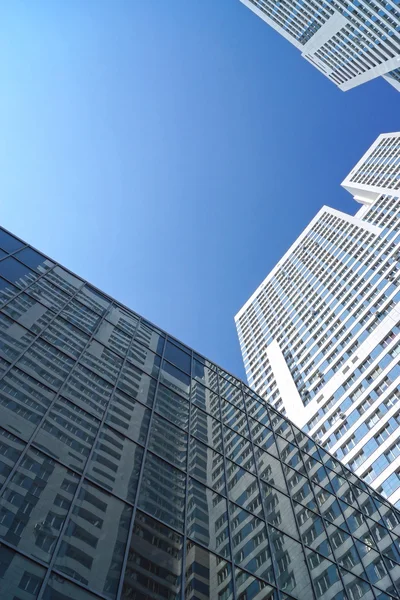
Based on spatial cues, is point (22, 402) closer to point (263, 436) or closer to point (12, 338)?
point (12, 338)

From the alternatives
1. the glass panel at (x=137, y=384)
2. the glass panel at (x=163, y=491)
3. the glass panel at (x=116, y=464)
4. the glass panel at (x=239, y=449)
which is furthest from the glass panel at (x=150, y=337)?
the glass panel at (x=163, y=491)

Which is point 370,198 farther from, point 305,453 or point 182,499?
point 182,499

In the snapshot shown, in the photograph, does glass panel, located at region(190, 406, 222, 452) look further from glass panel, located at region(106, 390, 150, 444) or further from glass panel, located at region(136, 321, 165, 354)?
glass panel, located at region(136, 321, 165, 354)

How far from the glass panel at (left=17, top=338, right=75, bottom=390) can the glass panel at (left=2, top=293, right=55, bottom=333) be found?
0.84 m

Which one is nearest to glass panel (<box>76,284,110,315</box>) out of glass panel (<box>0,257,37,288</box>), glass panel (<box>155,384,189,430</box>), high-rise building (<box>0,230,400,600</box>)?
high-rise building (<box>0,230,400,600</box>)

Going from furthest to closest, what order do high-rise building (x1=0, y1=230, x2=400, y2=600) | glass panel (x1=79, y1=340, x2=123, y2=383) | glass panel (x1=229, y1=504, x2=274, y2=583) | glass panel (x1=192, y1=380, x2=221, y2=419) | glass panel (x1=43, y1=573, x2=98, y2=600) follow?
1. glass panel (x1=192, y1=380, x2=221, y2=419)
2. glass panel (x1=79, y1=340, x2=123, y2=383)
3. glass panel (x1=229, y1=504, x2=274, y2=583)
4. high-rise building (x1=0, y1=230, x2=400, y2=600)
5. glass panel (x1=43, y1=573, x2=98, y2=600)

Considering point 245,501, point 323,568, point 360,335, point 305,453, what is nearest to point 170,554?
point 245,501

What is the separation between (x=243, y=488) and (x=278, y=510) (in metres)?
1.50

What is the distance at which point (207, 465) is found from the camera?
15.8m

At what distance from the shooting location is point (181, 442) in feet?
52.3

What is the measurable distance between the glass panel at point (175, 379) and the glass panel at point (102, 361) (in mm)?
2377

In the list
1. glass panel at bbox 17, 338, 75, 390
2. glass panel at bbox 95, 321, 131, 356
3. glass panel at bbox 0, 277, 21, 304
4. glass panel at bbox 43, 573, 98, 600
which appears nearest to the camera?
glass panel at bbox 43, 573, 98, 600

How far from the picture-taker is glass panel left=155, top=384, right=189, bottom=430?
665 inches

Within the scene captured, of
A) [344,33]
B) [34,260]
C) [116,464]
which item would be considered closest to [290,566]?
[116,464]
